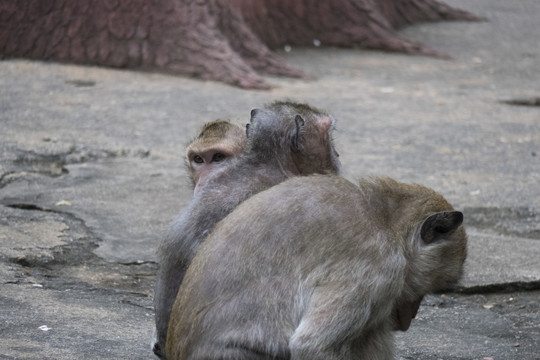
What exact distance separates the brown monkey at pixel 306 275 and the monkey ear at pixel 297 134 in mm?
674

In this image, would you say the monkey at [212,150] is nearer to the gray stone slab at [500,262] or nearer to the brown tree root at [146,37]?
the gray stone slab at [500,262]

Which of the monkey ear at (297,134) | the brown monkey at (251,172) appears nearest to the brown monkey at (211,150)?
the brown monkey at (251,172)

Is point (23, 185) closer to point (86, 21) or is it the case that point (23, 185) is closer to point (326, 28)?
point (86, 21)

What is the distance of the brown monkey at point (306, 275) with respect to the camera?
2.70 meters

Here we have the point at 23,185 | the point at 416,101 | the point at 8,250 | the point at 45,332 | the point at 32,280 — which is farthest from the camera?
the point at 416,101

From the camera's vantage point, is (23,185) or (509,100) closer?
(23,185)

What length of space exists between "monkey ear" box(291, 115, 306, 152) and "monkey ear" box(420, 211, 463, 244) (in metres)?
0.84

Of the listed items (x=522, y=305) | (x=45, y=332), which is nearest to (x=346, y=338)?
(x=45, y=332)

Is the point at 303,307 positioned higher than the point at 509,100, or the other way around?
the point at 303,307

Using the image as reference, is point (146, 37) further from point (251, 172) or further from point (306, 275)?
point (306, 275)

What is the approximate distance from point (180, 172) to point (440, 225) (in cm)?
362

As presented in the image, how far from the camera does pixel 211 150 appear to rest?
363cm

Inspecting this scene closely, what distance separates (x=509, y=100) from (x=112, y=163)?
4.43 metres

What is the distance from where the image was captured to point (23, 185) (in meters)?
5.81
